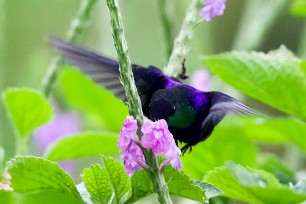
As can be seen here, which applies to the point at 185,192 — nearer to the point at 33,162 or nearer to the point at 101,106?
the point at 33,162

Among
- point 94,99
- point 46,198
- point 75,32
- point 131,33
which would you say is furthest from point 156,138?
point 131,33

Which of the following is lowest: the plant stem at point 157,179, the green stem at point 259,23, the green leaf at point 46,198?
the plant stem at point 157,179

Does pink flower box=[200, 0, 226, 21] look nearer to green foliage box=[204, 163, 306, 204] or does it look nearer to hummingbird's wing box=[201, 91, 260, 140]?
hummingbird's wing box=[201, 91, 260, 140]

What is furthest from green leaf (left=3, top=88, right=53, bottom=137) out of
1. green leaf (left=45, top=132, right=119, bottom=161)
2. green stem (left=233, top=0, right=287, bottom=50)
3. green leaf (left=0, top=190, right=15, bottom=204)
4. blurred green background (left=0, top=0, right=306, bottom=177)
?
green stem (left=233, top=0, right=287, bottom=50)

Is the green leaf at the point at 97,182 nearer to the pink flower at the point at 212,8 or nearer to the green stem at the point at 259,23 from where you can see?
the pink flower at the point at 212,8

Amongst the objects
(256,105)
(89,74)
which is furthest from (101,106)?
(256,105)

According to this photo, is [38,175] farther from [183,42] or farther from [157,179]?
[183,42]

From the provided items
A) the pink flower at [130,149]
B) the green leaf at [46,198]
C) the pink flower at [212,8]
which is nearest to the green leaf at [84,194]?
the green leaf at [46,198]
